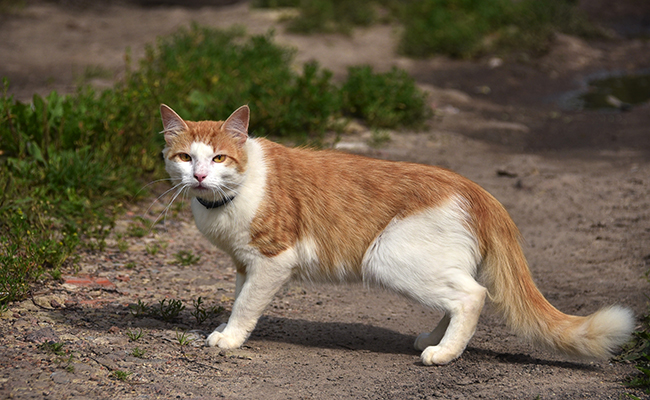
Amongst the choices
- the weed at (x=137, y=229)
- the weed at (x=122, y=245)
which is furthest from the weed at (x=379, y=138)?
the weed at (x=122, y=245)

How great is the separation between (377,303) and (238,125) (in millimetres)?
1795

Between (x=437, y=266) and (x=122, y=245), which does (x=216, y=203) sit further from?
(x=122, y=245)

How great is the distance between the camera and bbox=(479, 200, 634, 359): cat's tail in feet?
10.7

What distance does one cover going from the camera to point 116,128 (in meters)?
5.85

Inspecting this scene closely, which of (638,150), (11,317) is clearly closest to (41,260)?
(11,317)

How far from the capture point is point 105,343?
135 inches

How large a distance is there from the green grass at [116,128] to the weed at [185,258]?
1.53 feet

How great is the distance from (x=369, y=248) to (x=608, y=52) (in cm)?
1145

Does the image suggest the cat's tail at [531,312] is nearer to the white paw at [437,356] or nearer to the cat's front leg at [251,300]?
the white paw at [437,356]

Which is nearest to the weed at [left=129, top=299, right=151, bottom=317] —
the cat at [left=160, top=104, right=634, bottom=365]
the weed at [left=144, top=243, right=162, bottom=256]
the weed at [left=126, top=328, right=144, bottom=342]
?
the weed at [left=126, top=328, right=144, bottom=342]

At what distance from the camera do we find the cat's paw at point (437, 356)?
3.41m

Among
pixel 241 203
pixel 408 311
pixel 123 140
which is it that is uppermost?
pixel 241 203

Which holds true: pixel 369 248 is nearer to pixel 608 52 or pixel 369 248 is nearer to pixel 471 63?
pixel 471 63

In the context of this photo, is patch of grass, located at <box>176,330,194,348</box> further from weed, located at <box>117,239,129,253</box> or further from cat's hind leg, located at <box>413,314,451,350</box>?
weed, located at <box>117,239,129,253</box>
